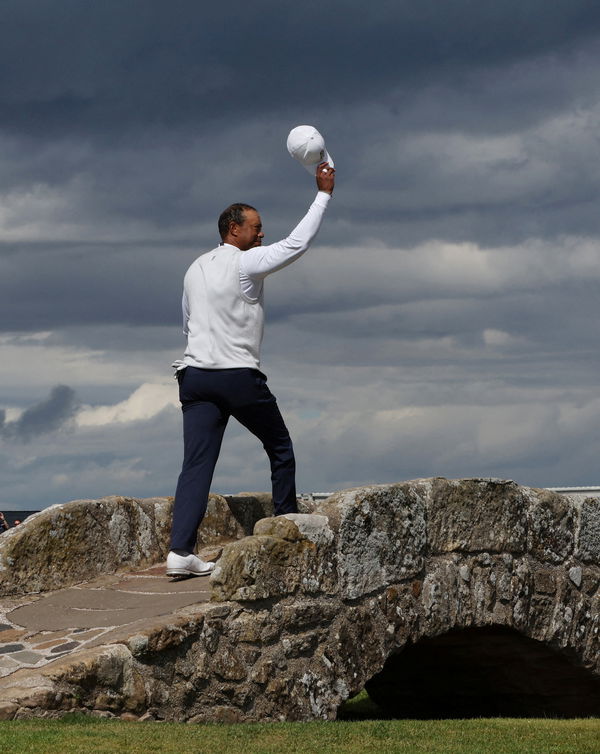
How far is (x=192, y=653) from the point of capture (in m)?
5.96

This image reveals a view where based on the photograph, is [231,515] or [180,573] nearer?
[180,573]

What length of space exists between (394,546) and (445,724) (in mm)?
1089

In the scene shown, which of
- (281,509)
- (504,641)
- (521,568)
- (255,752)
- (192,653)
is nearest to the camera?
(255,752)

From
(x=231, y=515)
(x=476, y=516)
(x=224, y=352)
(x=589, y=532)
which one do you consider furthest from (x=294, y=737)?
(x=589, y=532)

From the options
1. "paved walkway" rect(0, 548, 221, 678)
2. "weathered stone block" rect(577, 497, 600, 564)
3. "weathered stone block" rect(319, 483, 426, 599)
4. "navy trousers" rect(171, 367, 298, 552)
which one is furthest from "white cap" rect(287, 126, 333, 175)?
"weathered stone block" rect(577, 497, 600, 564)

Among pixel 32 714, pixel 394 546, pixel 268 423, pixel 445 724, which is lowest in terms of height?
pixel 445 724

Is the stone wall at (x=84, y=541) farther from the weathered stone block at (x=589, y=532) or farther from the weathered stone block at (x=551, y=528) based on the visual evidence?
the weathered stone block at (x=589, y=532)

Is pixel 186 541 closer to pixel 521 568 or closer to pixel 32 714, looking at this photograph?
pixel 32 714

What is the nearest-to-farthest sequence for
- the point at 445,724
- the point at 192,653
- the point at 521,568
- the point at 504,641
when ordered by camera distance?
the point at 192,653 → the point at 445,724 → the point at 521,568 → the point at 504,641

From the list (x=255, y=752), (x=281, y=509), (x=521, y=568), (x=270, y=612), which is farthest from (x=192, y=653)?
(x=521, y=568)

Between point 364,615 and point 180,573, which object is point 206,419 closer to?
point 180,573

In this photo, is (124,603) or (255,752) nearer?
(255,752)

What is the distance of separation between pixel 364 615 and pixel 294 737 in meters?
1.32

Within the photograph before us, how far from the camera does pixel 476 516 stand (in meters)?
7.73
